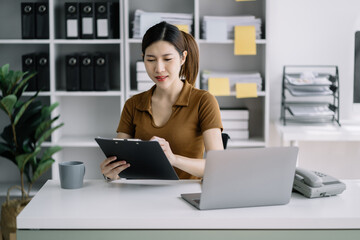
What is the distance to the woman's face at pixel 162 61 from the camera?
79.3 inches

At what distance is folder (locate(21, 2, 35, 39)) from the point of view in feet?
10.8

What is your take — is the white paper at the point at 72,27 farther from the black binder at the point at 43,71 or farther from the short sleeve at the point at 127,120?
the short sleeve at the point at 127,120

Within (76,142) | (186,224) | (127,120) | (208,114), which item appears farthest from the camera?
(76,142)

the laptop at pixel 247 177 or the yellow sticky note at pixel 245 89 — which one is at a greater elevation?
the yellow sticky note at pixel 245 89

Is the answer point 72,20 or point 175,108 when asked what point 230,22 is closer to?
point 72,20

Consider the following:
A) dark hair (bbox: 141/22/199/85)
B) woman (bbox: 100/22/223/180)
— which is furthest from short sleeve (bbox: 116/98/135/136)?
dark hair (bbox: 141/22/199/85)

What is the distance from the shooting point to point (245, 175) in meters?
1.49

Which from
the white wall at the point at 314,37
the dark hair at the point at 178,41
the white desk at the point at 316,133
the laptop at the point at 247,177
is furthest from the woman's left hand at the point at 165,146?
the white wall at the point at 314,37

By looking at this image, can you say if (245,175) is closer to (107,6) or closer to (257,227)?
(257,227)

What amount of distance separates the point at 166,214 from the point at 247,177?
0.86ft

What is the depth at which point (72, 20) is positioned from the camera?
3.32 m

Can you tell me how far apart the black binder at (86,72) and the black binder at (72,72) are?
3 cm

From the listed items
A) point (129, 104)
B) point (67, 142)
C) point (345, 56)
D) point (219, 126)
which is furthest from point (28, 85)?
point (345, 56)

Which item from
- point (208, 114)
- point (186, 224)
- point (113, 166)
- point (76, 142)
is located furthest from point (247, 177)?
point (76, 142)
